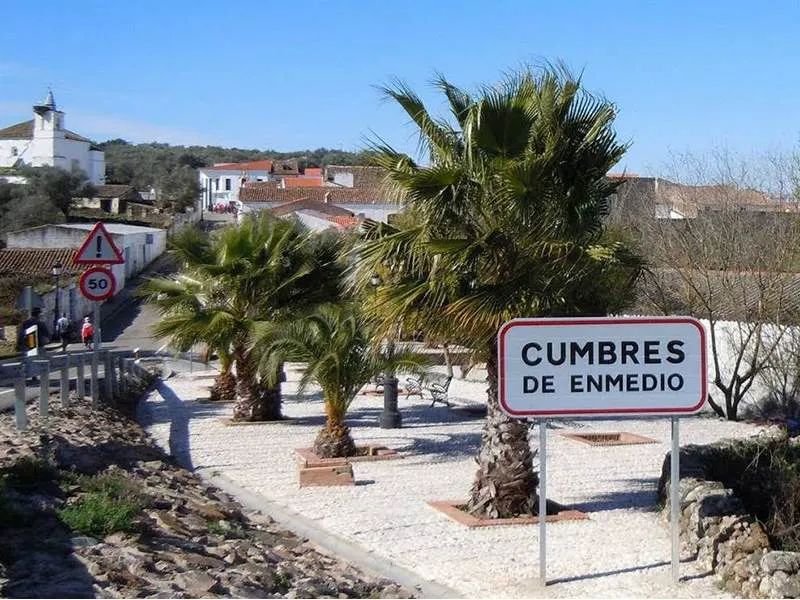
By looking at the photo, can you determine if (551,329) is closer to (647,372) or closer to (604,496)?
(647,372)

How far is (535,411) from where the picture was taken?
27.9ft

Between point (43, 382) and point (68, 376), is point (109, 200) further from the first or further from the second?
point (43, 382)

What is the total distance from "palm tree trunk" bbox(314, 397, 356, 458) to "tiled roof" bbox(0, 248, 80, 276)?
33062mm

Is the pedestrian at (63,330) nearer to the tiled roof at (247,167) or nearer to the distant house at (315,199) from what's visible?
the distant house at (315,199)

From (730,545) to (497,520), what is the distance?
2628 mm

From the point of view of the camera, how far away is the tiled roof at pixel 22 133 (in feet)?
324

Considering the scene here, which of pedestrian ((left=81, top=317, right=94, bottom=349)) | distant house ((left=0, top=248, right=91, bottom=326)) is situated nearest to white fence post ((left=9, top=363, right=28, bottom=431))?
pedestrian ((left=81, top=317, right=94, bottom=349))

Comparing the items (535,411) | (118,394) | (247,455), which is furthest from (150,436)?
(535,411)

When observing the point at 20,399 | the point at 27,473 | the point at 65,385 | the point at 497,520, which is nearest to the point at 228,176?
the point at 65,385

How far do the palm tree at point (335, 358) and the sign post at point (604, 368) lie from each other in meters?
6.44

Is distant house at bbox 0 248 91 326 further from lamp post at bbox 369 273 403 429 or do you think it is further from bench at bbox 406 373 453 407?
lamp post at bbox 369 273 403 429

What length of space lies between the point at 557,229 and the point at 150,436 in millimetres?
9518

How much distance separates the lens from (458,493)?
12.9 meters

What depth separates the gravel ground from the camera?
356 inches
